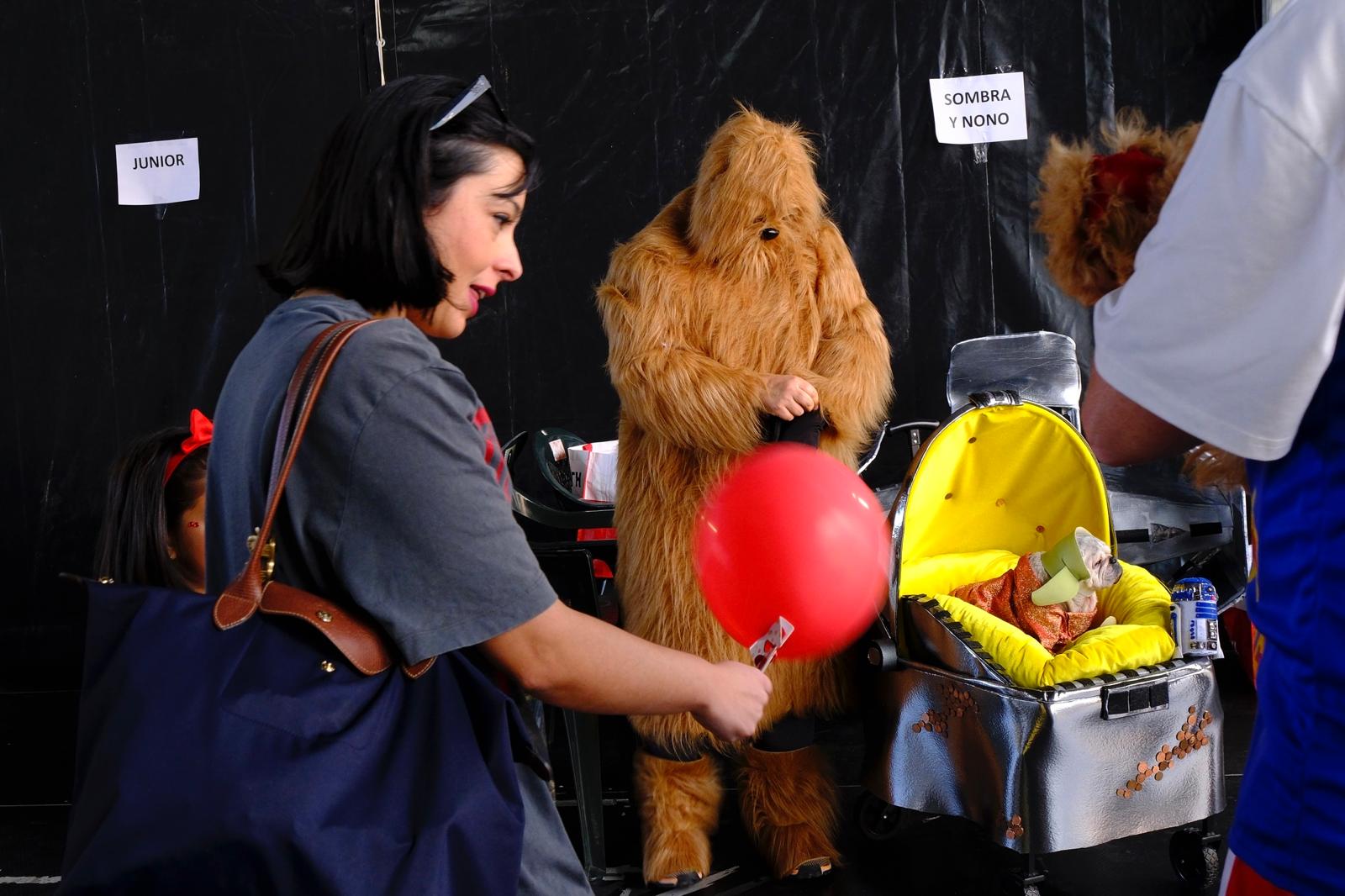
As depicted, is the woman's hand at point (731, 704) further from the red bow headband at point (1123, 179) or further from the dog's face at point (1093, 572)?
the dog's face at point (1093, 572)

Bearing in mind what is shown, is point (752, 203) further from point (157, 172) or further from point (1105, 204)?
point (157, 172)

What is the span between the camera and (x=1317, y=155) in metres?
0.65

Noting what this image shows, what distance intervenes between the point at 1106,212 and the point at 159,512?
5.87 ft

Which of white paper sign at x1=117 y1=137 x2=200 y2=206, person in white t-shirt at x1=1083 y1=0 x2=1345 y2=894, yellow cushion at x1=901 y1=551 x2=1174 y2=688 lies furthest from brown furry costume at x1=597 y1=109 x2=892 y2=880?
white paper sign at x1=117 y1=137 x2=200 y2=206

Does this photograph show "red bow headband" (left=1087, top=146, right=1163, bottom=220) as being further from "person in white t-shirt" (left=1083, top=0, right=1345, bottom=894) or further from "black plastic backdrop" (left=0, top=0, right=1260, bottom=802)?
"black plastic backdrop" (left=0, top=0, right=1260, bottom=802)

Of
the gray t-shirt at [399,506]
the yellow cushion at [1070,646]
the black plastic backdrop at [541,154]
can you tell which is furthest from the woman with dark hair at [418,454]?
the black plastic backdrop at [541,154]

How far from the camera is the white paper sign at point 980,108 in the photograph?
13.1 feet

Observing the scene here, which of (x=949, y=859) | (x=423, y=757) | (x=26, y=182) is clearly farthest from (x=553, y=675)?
(x=26, y=182)

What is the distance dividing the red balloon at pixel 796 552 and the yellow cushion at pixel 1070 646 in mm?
782

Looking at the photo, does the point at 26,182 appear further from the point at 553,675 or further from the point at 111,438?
the point at 553,675

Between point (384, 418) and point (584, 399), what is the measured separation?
341cm

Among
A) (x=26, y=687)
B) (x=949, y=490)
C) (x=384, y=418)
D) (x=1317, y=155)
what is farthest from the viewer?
(x=26, y=687)

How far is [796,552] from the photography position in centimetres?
146

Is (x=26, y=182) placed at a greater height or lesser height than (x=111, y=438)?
greater
